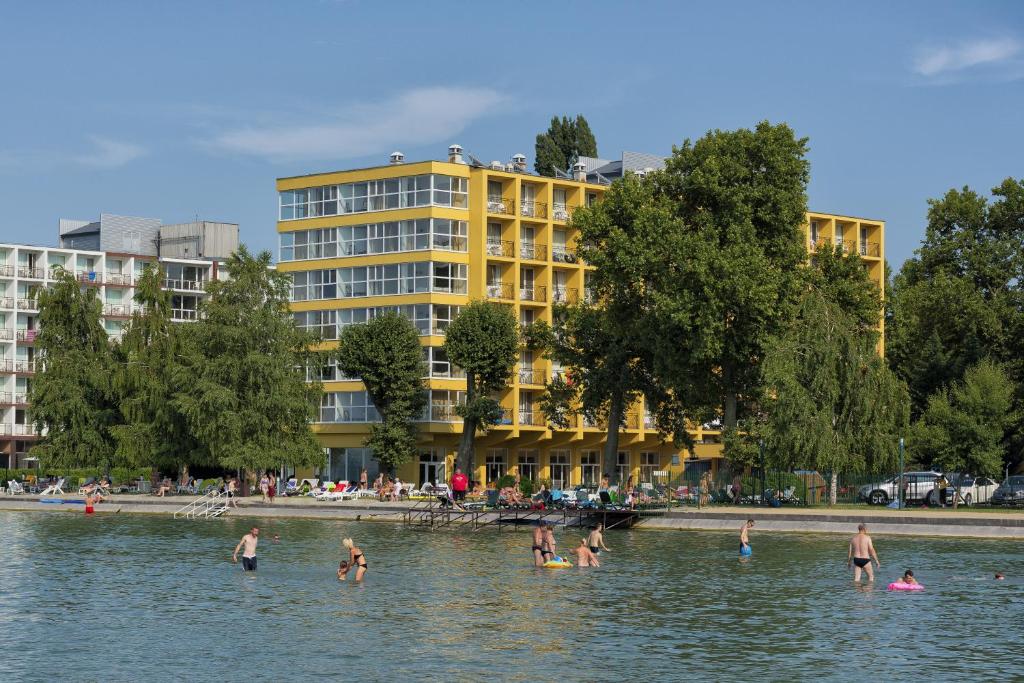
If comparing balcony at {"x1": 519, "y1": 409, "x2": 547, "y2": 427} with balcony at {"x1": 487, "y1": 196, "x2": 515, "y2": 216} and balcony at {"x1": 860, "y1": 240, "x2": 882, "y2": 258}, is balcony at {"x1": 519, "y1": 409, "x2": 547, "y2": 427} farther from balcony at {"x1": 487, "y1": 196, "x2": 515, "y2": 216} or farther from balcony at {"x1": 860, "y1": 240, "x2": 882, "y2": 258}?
balcony at {"x1": 860, "y1": 240, "x2": 882, "y2": 258}

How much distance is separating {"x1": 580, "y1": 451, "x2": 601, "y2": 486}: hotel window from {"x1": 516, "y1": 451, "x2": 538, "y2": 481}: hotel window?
505 centimetres

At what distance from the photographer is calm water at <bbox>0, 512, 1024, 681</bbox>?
3209 cm

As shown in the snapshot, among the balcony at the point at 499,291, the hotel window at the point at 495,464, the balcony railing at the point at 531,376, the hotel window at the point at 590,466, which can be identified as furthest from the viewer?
the hotel window at the point at 590,466

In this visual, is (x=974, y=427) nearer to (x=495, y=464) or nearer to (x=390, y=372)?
(x=390, y=372)

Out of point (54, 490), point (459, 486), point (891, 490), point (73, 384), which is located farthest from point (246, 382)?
point (891, 490)

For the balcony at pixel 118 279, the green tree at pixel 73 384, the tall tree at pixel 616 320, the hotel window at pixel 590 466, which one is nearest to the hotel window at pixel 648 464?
the hotel window at pixel 590 466

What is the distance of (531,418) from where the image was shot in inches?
4259

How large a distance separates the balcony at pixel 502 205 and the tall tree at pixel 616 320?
16.7 metres

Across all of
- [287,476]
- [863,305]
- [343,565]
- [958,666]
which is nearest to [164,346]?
[287,476]

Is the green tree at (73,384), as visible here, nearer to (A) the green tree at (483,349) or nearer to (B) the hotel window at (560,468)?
(A) the green tree at (483,349)

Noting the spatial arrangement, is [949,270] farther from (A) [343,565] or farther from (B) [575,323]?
(A) [343,565]

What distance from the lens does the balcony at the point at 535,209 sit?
360ft

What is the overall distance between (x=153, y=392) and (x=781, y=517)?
1823 inches

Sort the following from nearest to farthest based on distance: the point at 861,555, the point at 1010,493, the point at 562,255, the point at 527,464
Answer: the point at 861,555, the point at 1010,493, the point at 527,464, the point at 562,255
